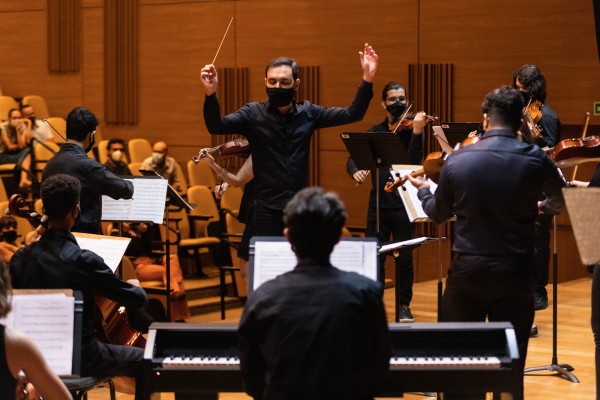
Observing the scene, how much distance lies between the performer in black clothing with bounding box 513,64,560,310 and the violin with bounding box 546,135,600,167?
575mm

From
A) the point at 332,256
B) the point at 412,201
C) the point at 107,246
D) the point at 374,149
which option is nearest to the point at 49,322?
the point at 107,246

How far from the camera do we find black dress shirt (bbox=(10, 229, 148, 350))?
395 centimetres

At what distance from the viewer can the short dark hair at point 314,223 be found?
282cm

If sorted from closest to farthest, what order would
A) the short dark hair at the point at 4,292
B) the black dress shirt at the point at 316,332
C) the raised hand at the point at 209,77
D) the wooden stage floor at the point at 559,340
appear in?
the black dress shirt at the point at 316,332, the short dark hair at the point at 4,292, the raised hand at the point at 209,77, the wooden stage floor at the point at 559,340

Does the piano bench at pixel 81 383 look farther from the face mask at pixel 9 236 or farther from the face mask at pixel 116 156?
the face mask at pixel 116 156

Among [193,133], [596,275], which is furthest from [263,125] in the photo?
[193,133]

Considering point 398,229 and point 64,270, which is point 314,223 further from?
point 398,229

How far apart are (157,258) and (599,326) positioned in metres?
4.35

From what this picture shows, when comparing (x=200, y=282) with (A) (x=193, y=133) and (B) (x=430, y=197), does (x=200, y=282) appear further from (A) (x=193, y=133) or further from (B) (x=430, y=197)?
(B) (x=430, y=197)

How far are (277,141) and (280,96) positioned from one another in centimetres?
22

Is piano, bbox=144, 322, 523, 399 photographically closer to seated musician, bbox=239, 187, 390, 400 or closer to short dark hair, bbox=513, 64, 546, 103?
seated musician, bbox=239, 187, 390, 400

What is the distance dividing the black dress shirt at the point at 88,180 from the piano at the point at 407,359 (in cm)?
220

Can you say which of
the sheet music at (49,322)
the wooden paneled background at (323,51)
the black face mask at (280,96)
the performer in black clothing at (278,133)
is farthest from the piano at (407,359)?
the wooden paneled background at (323,51)

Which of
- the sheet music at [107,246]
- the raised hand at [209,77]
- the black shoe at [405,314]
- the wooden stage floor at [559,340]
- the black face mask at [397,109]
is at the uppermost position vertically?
the raised hand at [209,77]
